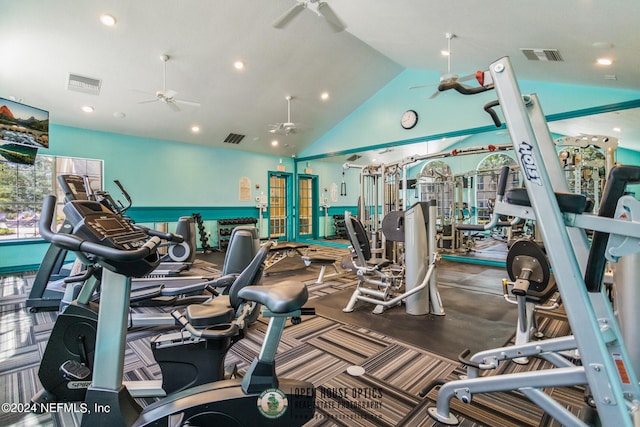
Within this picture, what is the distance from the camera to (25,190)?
5.50m

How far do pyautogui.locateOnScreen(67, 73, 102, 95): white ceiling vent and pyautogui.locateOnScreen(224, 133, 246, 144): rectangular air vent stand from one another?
2.97 metres

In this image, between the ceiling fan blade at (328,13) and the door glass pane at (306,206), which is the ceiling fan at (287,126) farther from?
the door glass pane at (306,206)

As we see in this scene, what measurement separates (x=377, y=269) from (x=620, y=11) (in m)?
3.12

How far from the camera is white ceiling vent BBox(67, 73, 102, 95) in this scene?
4.71m

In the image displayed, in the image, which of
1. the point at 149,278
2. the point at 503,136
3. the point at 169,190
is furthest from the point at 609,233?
the point at 169,190

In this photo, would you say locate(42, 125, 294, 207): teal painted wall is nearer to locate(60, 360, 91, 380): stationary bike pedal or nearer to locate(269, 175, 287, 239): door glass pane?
locate(269, 175, 287, 239): door glass pane

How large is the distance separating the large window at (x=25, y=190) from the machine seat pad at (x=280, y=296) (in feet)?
20.0

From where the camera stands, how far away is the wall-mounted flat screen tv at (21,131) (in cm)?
479

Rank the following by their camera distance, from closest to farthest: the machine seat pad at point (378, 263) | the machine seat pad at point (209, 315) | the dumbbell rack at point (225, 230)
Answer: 1. the machine seat pad at point (209, 315)
2. the machine seat pad at point (378, 263)
3. the dumbbell rack at point (225, 230)

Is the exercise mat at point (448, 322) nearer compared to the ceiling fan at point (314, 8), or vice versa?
the exercise mat at point (448, 322)

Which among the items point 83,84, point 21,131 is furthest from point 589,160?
point 21,131

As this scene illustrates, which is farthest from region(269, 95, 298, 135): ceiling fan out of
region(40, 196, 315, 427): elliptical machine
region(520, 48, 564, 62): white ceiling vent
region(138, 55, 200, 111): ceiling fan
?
region(40, 196, 315, 427): elliptical machine

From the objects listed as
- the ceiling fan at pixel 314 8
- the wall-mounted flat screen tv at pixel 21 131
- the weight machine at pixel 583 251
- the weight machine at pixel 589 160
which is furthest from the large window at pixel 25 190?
the weight machine at pixel 589 160

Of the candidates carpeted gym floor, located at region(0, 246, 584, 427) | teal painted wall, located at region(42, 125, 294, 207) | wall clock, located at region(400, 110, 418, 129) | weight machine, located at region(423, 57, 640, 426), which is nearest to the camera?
weight machine, located at region(423, 57, 640, 426)
